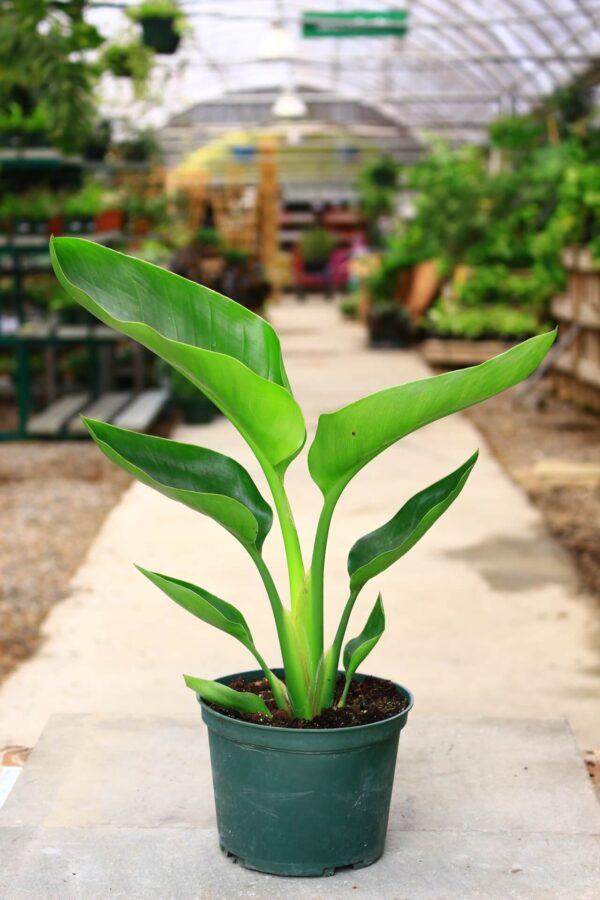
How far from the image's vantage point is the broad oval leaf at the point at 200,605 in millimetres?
1776

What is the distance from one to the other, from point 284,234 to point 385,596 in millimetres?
23670

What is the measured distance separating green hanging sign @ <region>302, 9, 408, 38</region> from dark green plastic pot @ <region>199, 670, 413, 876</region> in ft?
36.2

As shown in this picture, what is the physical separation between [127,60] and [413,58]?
14981 millimetres

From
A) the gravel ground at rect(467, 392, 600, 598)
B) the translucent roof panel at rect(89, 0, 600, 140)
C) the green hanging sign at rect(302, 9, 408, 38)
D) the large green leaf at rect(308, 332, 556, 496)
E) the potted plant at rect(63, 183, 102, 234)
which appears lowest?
the gravel ground at rect(467, 392, 600, 598)

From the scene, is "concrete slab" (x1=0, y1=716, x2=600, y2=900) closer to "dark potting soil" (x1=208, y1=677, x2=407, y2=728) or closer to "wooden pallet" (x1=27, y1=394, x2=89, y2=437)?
"dark potting soil" (x1=208, y1=677, x2=407, y2=728)

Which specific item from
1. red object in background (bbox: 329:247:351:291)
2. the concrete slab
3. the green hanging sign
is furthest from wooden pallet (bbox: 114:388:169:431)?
red object in background (bbox: 329:247:351:291)

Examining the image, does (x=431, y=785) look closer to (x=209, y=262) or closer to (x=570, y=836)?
(x=570, y=836)

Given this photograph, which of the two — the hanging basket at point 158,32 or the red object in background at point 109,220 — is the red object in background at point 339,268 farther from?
the hanging basket at point 158,32

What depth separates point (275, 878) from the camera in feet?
5.98

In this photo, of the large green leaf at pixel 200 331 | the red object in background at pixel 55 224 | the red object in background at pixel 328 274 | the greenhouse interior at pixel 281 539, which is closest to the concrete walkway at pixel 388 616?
the greenhouse interior at pixel 281 539

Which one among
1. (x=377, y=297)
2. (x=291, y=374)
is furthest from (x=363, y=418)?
(x=377, y=297)

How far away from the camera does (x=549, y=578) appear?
4453 mm

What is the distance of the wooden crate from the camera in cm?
765

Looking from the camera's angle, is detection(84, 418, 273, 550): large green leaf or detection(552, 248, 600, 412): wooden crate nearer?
detection(84, 418, 273, 550): large green leaf
